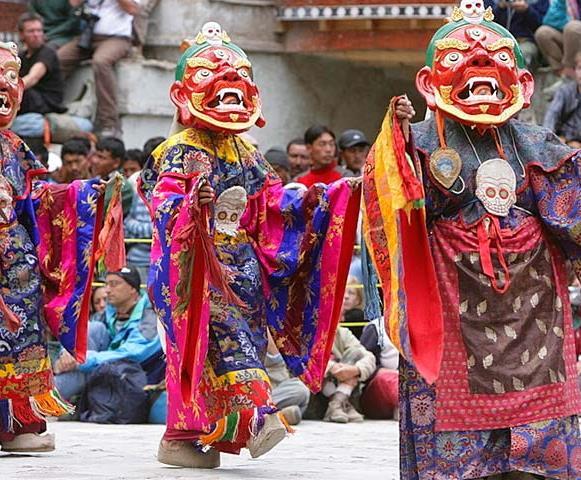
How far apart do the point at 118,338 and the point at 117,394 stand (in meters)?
0.41

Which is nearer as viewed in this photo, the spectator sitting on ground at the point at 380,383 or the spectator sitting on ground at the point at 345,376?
the spectator sitting on ground at the point at 345,376

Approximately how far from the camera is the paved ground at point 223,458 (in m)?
7.87

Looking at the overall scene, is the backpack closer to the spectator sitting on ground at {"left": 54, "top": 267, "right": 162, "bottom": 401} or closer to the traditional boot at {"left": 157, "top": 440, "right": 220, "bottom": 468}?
the spectator sitting on ground at {"left": 54, "top": 267, "right": 162, "bottom": 401}

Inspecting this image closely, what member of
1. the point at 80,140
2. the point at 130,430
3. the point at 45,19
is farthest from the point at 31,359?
the point at 45,19

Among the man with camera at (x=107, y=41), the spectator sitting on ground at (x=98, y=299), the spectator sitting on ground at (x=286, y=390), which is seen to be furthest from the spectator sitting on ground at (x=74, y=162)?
the spectator sitting on ground at (x=286, y=390)

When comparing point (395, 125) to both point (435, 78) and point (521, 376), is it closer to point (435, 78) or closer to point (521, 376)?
point (435, 78)

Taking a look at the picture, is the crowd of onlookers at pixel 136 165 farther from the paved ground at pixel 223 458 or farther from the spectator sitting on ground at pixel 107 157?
the paved ground at pixel 223 458

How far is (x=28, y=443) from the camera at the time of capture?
28.2 ft

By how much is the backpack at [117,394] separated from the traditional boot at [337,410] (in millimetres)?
1055

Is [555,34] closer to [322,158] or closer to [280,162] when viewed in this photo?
[322,158]

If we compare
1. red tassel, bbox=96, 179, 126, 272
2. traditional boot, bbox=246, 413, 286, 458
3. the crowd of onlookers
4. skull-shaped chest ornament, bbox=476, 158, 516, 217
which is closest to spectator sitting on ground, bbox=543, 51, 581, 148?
the crowd of onlookers

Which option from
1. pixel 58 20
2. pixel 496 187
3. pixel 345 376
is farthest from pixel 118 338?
pixel 58 20

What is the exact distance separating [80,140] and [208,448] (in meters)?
4.30

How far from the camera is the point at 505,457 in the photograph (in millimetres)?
6918
